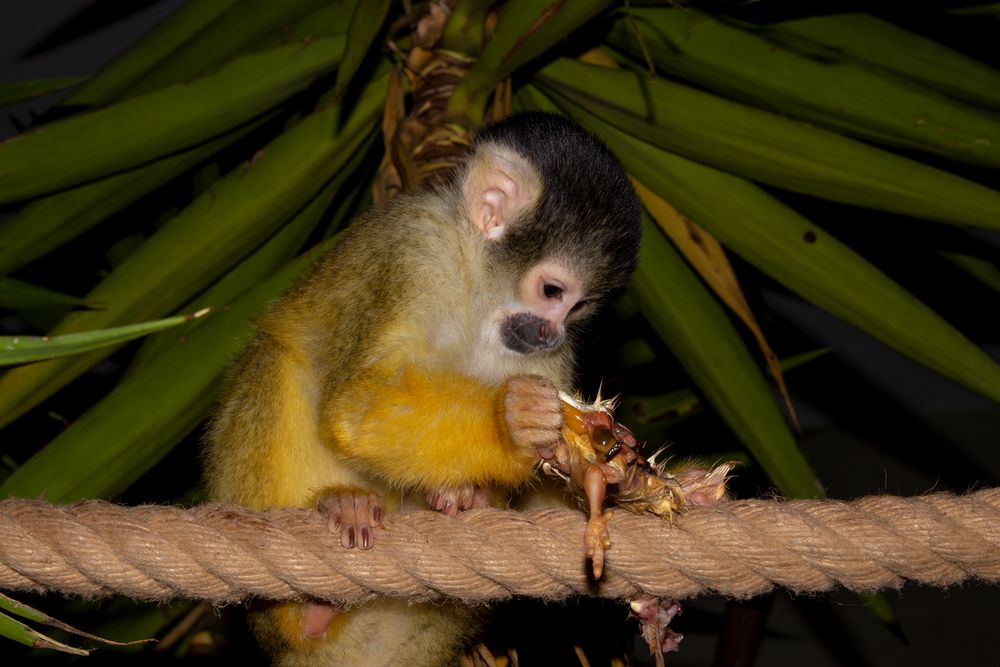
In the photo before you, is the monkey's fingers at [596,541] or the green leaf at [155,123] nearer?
the monkey's fingers at [596,541]

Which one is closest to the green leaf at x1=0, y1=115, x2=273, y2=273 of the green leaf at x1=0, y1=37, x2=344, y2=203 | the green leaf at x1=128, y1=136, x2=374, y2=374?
the green leaf at x1=0, y1=37, x2=344, y2=203

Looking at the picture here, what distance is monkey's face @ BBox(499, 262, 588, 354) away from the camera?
1.88m

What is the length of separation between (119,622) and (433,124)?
162 cm

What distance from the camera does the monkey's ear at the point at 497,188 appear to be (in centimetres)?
191

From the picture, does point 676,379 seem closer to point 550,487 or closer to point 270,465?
point 550,487

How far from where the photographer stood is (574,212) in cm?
188

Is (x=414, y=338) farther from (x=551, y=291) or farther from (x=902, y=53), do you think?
(x=902, y=53)

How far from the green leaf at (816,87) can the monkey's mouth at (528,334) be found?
823mm

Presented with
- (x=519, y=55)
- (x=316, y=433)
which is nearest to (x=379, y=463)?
(x=316, y=433)

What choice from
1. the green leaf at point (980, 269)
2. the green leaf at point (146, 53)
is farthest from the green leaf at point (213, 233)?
the green leaf at point (980, 269)

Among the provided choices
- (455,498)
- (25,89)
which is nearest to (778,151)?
(455,498)

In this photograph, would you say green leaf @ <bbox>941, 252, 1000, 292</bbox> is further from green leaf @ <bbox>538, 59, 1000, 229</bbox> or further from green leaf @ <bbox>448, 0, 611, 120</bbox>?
green leaf @ <bbox>448, 0, 611, 120</bbox>

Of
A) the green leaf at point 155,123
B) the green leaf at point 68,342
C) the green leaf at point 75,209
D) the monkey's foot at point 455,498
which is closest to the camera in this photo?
the green leaf at point 68,342

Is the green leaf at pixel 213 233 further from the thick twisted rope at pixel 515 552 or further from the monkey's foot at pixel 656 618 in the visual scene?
the monkey's foot at pixel 656 618
